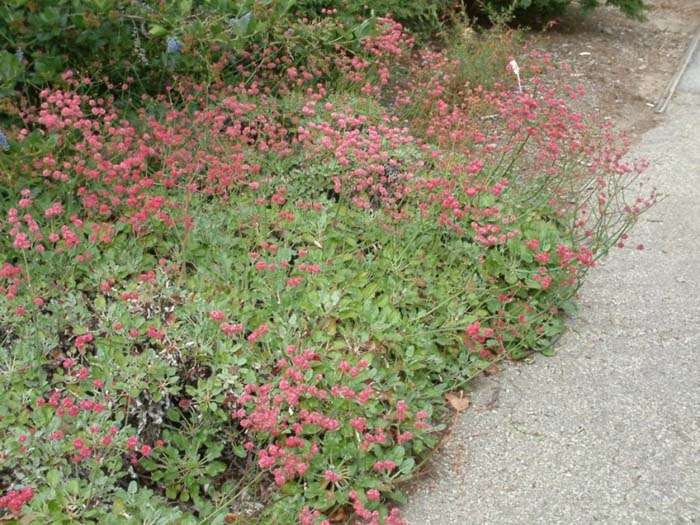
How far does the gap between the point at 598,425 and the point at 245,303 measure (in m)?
1.53

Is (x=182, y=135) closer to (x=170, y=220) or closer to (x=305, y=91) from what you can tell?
(x=170, y=220)

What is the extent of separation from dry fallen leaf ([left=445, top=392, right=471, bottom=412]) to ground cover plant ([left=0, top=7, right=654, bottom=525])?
0.12ft

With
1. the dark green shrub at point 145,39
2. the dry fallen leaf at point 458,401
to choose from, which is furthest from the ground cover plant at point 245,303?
the dark green shrub at point 145,39

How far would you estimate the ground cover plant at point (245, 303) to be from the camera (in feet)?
9.01

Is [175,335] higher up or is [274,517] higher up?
[175,335]

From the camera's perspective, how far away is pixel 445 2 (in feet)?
25.1

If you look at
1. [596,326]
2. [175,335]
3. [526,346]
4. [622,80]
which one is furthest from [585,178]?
[175,335]

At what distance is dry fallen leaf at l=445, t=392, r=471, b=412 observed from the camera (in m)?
3.43

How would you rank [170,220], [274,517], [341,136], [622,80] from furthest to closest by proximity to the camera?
[622,80], [341,136], [170,220], [274,517]

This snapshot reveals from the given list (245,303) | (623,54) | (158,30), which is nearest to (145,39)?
(158,30)

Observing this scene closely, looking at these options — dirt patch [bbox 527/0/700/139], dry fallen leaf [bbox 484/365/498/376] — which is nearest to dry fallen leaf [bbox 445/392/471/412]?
dry fallen leaf [bbox 484/365/498/376]

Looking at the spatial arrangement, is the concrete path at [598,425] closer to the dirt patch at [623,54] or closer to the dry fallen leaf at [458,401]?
the dry fallen leaf at [458,401]

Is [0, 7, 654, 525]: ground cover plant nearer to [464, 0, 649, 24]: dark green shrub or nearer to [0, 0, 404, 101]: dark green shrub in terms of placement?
[0, 0, 404, 101]: dark green shrub

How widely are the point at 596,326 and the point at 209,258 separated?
74.8 inches
